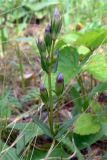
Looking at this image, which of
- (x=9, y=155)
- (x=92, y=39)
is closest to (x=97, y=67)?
(x=92, y=39)

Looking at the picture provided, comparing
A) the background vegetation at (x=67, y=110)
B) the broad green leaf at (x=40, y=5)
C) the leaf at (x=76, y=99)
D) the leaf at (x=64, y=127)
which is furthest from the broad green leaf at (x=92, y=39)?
the broad green leaf at (x=40, y=5)

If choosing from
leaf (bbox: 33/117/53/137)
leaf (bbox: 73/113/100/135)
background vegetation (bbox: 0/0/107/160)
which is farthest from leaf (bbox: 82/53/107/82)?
leaf (bbox: 33/117/53/137)

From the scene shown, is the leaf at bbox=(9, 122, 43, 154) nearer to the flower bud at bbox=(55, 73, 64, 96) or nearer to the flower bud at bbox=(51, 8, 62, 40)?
the flower bud at bbox=(55, 73, 64, 96)

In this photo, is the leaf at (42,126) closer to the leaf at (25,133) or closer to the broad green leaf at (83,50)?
the leaf at (25,133)

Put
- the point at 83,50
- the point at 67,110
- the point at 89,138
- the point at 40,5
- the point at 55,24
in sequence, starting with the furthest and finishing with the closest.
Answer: the point at 40,5, the point at 67,110, the point at 83,50, the point at 89,138, the point at 55,24

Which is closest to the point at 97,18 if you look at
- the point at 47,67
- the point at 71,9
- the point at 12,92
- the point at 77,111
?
the point at 71,9

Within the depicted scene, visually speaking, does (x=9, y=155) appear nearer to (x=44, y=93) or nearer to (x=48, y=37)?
(x=44, y=93)

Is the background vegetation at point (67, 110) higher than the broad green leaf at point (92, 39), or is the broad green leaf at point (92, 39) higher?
the broad green leaf at point (92, 39)
